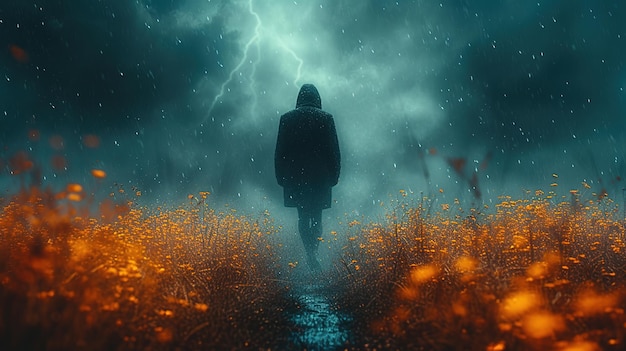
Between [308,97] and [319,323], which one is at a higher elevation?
[308,97]

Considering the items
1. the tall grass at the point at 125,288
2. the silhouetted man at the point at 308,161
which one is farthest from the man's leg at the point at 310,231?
Result: the tall grass at the point at 125,288

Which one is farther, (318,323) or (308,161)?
(308,161)

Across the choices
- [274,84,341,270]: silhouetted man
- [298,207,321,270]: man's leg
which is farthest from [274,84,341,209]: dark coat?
[298,207,321,270]: man's leg

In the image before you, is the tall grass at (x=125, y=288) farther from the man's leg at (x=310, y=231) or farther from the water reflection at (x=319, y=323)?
the man's leg at (x=310, y=231)

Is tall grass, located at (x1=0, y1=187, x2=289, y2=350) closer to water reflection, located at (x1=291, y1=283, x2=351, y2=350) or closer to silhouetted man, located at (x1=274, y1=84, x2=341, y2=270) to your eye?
water reflection, located at (x1=291, y1=283, x2=351, y2=350)

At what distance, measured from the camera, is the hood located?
334 inches

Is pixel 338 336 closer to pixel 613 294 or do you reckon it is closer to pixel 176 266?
pixel 176 266

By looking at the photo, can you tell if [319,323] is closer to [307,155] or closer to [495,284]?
[495,284]

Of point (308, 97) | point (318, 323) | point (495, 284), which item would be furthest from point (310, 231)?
point (495, 284)

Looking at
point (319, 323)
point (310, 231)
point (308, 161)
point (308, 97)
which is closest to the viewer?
point (319, 323)

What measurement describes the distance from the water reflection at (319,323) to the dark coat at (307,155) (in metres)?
2.94

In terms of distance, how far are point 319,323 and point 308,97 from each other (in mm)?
5494

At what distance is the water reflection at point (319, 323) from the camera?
3.56 metres

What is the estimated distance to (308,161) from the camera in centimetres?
835
